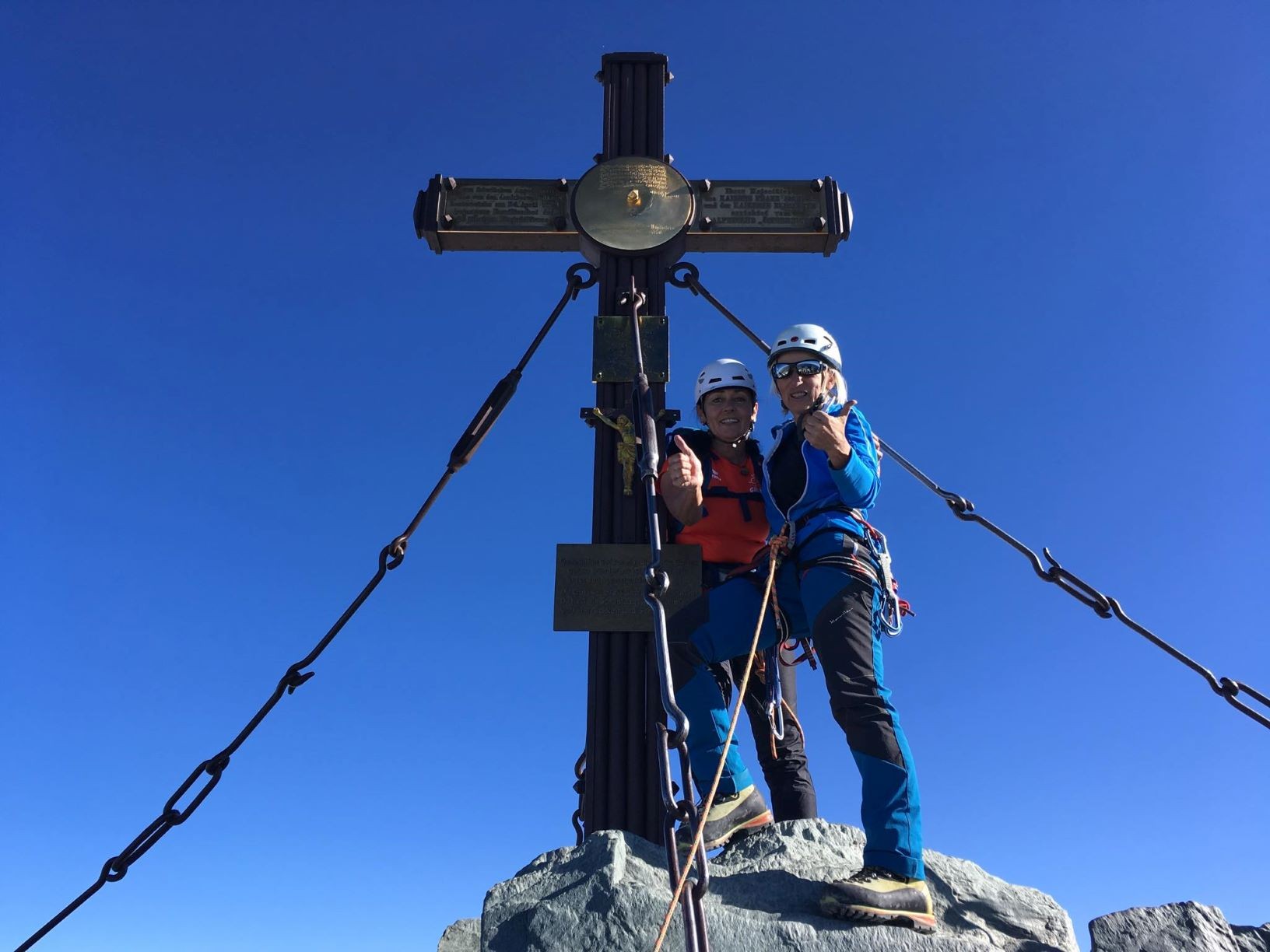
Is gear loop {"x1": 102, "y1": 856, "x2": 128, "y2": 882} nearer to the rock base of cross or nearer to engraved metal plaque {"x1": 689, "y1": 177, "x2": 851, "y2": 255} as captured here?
the rock base of cross

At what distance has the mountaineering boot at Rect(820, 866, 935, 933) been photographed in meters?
3.49

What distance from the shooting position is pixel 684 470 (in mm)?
4820

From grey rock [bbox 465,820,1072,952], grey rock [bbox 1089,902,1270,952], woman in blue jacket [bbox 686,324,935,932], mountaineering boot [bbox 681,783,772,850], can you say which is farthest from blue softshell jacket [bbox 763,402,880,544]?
grey rock [bbox 1089,902,1270,952]

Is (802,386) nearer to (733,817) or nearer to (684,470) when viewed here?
(684,470)

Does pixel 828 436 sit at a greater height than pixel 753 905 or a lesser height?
greater

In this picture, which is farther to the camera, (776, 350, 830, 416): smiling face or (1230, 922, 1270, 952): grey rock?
(776, 350, 830, 416): smiling face

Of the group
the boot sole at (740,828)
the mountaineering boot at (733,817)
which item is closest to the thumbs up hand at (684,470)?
the mountaineering boot at (733,817)

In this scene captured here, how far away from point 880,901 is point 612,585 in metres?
2.09

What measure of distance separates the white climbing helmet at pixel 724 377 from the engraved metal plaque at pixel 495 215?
5.40 feet

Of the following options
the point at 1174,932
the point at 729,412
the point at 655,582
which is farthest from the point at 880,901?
the point at 729,412

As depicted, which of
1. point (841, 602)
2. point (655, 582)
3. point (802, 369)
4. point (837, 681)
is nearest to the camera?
point (655, 582)

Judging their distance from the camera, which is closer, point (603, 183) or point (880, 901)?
point (880, 901)

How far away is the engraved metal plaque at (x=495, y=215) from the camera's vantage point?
21.7ft

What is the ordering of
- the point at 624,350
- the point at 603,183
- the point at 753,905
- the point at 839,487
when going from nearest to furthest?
1. the point at 753,905
2. the point at 839,487
3. the point at 624,350
4. the point at 603,183
